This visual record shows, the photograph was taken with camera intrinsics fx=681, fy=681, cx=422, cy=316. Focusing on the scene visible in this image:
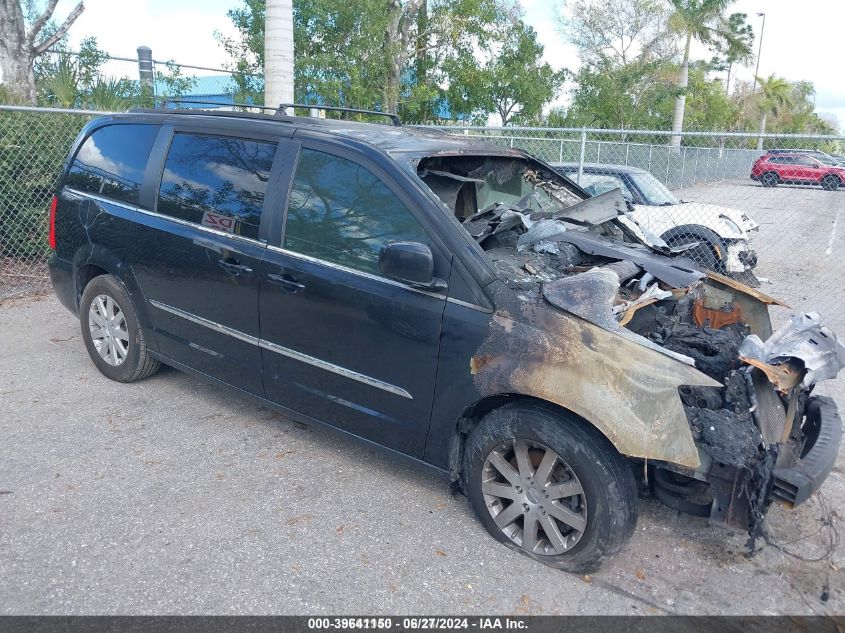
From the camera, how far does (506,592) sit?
3.01m

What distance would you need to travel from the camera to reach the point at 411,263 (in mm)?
3154

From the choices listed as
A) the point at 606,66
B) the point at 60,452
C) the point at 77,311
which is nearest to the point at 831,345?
the point at 60,452

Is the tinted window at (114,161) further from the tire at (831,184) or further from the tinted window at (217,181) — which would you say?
the tire at (831,184)

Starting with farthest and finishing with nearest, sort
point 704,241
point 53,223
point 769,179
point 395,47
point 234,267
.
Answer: point 395,47 < point 769,179 < point 704,241 < point 53,223 < point 234,267

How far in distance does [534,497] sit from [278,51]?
6.74 meters

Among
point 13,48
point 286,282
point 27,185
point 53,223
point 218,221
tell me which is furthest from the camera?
point 13,48

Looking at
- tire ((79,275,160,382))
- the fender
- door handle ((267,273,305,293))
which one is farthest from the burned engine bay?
tire ((79,275,160,382))

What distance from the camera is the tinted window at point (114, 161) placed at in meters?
4.59

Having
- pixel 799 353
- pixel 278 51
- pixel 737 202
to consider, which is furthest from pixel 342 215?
pixel 737 202

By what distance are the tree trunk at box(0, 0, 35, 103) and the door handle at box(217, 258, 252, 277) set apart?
23.9 feet

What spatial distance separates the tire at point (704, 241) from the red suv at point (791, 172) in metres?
5.18

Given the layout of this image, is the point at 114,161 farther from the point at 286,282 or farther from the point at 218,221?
the point at 286,282

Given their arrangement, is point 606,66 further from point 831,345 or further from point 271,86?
point 831,345

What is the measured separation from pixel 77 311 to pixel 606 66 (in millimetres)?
30738
